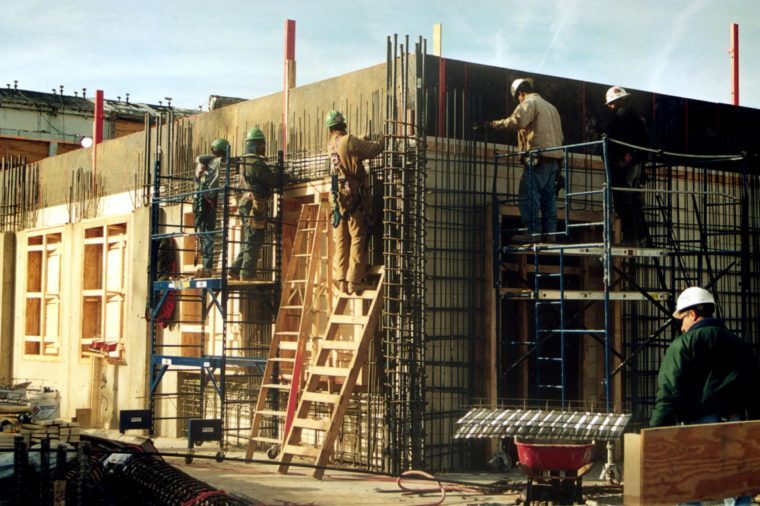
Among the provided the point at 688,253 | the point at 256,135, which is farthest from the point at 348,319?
the point at 688,253

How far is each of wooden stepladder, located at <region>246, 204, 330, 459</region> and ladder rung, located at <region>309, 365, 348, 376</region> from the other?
0.53 metres

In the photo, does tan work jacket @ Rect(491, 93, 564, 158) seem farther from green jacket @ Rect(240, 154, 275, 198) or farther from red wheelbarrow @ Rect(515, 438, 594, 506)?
red wheelbarrow @ Rect(515, 438, 594, 506)

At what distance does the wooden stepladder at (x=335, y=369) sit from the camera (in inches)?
531

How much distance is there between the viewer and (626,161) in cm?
1441

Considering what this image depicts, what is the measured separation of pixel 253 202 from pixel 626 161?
5164 mm

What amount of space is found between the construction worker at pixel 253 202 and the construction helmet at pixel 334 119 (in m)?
1.73

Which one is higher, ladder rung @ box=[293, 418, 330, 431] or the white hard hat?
the white hard hat

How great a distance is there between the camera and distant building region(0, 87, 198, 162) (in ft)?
122

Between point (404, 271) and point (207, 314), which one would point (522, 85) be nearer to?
point (404, 271)

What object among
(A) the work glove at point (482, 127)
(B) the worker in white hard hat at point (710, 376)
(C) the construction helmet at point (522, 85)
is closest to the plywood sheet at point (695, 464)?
(B) the worker in white hard hat at point (710, 376)

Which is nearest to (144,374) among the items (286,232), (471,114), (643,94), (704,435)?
(286,232)

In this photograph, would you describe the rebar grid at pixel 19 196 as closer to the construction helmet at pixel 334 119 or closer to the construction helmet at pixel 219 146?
the construction helmet at pixel 219 146

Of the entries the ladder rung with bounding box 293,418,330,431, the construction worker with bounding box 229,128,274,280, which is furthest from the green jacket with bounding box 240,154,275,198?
the ladder rung with bounding box 293,418,330,431

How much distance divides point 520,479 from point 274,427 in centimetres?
413
